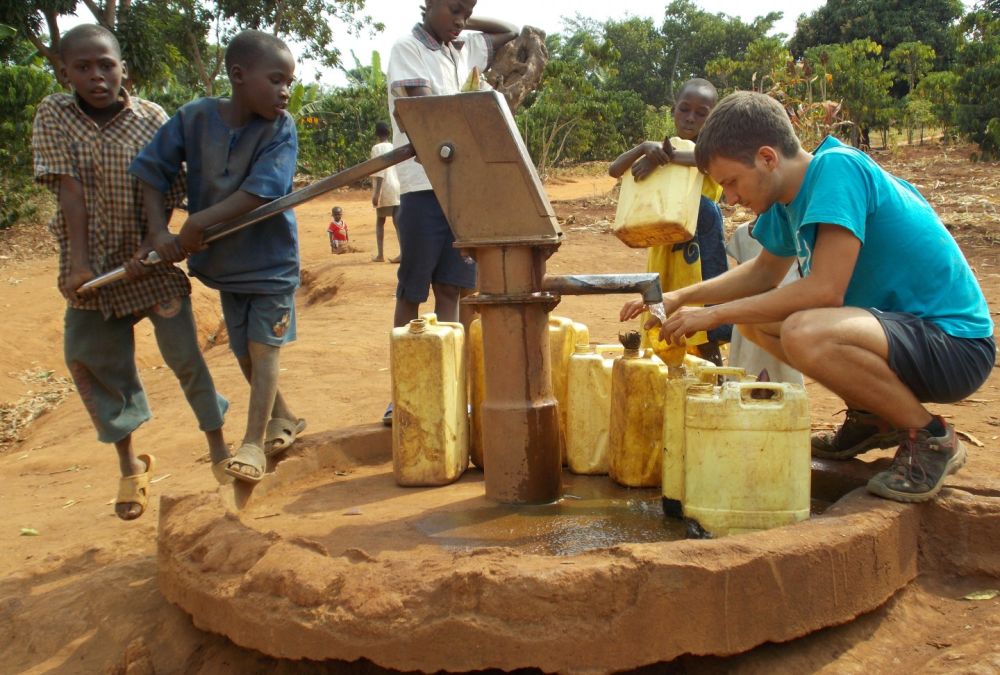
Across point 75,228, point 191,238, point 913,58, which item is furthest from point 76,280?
point 913,58

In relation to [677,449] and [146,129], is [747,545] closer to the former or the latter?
[677,449]

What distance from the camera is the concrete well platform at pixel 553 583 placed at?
6.38 ft

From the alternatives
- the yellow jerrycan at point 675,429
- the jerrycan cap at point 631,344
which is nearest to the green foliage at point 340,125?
the jerrycan cap at point 631,344

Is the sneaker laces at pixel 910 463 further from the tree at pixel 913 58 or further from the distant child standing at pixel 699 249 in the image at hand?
the tree at pixel 913 58

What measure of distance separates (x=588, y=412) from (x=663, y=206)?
0.92 meters

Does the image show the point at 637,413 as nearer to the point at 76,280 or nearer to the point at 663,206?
the point at 663,206

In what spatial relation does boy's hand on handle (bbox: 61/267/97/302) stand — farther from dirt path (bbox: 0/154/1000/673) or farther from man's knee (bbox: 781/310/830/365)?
man's knee (bbox: 781/310/830/365)

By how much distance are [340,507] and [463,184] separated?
40.7 inches

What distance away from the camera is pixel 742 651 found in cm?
201

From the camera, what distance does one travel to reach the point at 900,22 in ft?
91.9

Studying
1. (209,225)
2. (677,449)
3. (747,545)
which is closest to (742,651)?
(747,545)

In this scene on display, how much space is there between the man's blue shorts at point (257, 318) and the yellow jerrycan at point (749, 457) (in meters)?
1.47

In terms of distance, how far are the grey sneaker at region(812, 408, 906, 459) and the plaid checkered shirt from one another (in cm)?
221

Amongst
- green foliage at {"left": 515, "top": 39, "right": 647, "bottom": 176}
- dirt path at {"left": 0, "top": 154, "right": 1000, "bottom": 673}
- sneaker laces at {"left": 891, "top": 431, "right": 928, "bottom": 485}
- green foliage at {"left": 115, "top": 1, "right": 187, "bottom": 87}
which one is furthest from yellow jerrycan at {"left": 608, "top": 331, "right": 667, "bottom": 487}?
green foliage at {"left": 515, "top": 39, "right": 647, "bottom": 176}
